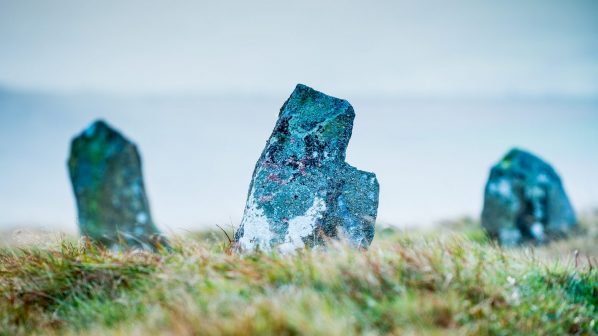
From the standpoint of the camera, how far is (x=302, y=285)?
3762mm

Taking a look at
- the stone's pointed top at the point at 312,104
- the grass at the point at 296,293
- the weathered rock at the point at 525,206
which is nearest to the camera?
the grass at the point at 296,293

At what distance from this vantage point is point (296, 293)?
143 inches

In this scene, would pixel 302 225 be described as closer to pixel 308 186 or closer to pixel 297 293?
pixel 308 186

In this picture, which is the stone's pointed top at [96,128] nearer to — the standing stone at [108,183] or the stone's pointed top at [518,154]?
the standing stone at [108,183]

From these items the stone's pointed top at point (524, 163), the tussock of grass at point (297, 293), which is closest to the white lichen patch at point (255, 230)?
the tussock of grass at point (297, 293)

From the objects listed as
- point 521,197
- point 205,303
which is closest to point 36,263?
point 205,303

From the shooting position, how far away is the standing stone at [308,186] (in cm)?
512

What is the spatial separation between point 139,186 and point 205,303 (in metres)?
9.93

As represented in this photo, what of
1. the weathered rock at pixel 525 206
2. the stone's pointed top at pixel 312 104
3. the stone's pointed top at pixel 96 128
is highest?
the stone's pointed top at pixel 312 104

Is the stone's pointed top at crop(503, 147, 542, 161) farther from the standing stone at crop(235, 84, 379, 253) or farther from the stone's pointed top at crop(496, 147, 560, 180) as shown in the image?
the standing stone at crop(235, 84, 379, 253)

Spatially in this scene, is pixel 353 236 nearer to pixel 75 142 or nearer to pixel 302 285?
pixel 302 285

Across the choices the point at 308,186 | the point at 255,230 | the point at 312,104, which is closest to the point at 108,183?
the point at 312,104

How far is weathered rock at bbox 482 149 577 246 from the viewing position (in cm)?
1401

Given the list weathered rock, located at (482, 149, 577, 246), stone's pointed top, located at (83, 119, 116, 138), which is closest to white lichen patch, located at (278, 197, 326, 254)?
stone's pointed top, located at (83, 119, 116, 138)
